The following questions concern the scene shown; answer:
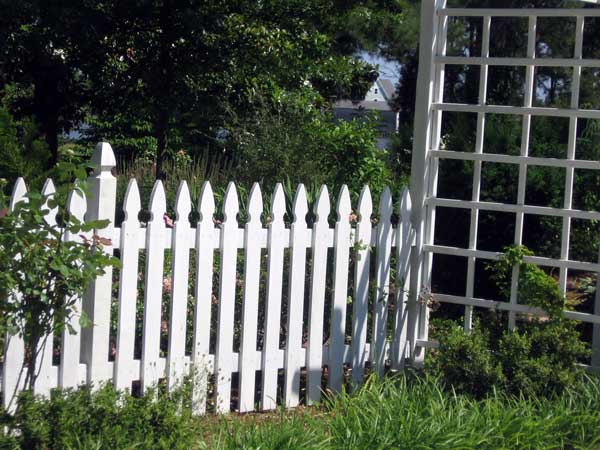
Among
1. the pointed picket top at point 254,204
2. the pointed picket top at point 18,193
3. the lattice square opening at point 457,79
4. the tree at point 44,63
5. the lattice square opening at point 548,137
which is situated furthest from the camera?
the lattice square opening at point 457,79

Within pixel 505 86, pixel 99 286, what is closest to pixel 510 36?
pixel 505 86

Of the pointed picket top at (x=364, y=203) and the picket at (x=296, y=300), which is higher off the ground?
the pointed picket top at (x=364, y=203)

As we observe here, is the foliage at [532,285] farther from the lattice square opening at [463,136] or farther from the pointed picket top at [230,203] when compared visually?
the pointed picket top at [230,203]

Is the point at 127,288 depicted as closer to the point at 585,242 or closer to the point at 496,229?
the point at 496,229

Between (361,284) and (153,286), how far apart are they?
57.4 inches

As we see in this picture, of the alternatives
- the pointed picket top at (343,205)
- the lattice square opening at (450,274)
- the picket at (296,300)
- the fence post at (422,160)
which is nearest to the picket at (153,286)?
the picket at (296,300)

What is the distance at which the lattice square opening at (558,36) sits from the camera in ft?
41.4

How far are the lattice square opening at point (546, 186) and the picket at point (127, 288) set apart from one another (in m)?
3.45

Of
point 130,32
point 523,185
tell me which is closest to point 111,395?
point 523,185

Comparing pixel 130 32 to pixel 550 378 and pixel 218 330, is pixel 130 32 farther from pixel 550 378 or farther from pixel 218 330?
pixel 550 378

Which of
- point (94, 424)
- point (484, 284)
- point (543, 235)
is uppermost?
point (543, 235)

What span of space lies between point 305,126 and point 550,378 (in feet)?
11.4

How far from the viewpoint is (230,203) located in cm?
501

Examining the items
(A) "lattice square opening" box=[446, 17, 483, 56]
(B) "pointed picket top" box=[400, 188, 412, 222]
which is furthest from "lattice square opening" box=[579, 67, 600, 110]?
(B) "pointed picket top" box=[400, 188, 412, 222]
